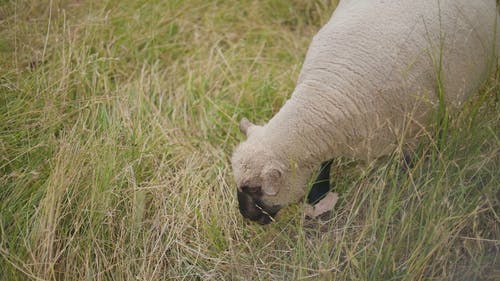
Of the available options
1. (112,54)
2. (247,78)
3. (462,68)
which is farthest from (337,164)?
(112,54)

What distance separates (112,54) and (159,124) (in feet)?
2.96

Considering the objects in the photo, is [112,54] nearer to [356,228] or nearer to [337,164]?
[337,164]

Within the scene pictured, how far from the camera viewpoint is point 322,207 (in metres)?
3.13

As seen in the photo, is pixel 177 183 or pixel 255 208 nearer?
pixel 255 208

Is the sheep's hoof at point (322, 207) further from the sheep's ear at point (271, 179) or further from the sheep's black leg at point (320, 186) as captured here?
the sheep's ear at point (271, 179)

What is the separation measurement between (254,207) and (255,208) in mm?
10

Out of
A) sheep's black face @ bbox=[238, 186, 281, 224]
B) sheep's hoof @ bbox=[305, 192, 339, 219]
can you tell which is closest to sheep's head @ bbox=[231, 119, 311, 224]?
sheep's black face @ bbox=[238, 186, 281, 224]

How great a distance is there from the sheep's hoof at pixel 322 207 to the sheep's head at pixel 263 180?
0.12m

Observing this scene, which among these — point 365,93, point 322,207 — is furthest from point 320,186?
point 365,93

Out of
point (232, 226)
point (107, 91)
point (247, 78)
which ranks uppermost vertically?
point (107, 91)

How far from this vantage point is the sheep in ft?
9.69

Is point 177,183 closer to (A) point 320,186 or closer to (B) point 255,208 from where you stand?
(B) point 255,208

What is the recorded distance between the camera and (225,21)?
5055 millimetres

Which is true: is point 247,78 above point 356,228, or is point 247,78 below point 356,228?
above
